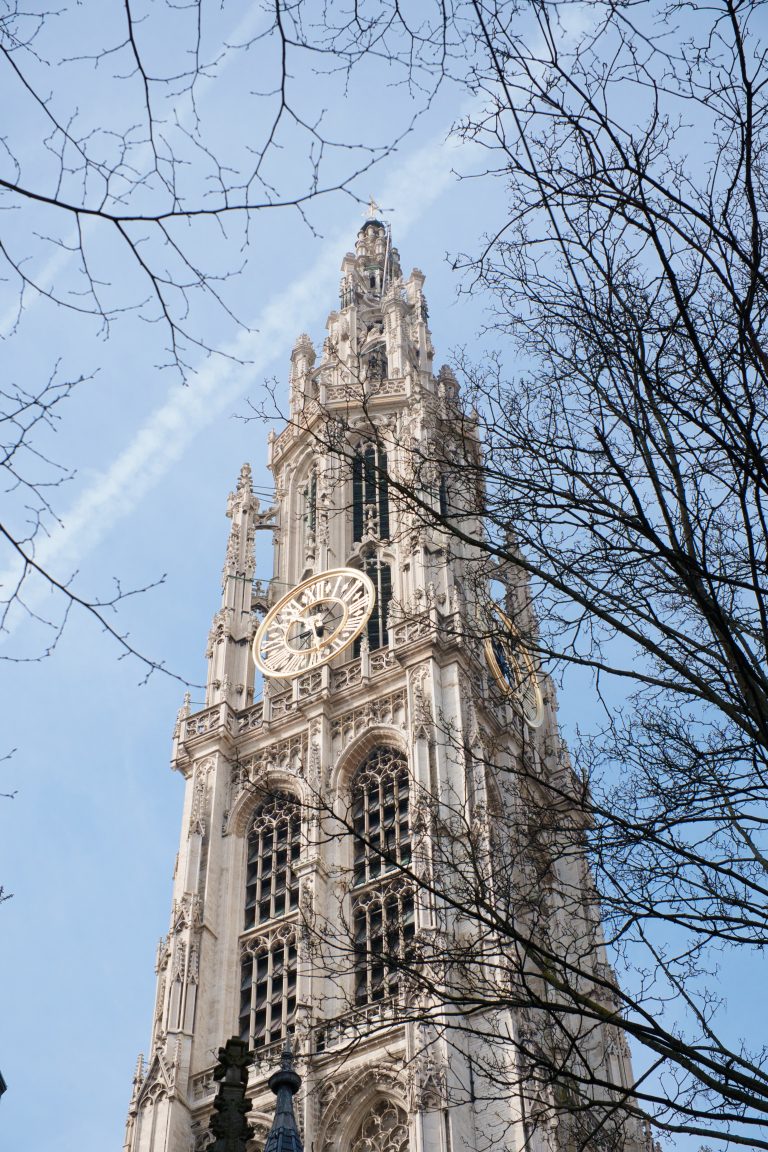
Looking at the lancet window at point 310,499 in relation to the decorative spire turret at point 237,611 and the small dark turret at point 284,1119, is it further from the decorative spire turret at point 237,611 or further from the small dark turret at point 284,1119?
the small dark turret at point 284,1119

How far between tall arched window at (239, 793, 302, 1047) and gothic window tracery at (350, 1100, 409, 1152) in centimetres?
392

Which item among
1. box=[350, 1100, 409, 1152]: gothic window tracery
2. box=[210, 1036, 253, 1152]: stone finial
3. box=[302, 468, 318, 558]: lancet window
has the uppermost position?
box=[302, 468, 318, 558]: lancet window

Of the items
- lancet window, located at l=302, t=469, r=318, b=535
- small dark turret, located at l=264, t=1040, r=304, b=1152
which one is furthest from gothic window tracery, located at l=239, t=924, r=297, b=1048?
small dark turret, located at l=264, t=1040, r=304, b=1152

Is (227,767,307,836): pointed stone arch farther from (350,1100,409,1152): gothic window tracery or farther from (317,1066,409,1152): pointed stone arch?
(350,1100,409,1152): gothic window tracery

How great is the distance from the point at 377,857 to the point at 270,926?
5552 millimetres

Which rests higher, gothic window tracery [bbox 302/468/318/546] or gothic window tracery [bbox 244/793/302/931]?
gothic window tracery [bbox 302/468/318/546]

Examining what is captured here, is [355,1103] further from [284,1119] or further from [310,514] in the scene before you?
[310,514]

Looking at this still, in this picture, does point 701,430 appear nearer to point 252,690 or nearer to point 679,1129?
point 679,1129

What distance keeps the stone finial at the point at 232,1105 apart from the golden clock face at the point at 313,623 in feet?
84.7

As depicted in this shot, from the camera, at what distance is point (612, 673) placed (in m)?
11.9

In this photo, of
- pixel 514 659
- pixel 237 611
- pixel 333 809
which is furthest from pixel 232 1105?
pixel 237 611

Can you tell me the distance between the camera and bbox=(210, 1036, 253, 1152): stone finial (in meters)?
19.3

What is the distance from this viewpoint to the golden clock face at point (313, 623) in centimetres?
4691

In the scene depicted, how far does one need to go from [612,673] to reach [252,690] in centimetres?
3666
